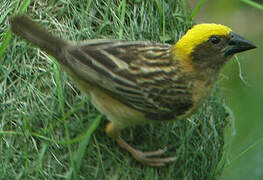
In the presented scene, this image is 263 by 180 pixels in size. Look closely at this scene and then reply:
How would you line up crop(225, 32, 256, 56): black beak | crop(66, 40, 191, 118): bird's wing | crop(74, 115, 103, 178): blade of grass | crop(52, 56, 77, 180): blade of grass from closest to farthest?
crop(74, 115, 103, 178): blade of grass
crop(52, 56, 77, 180): blade of grass
crop(66, 40, 191, 118): bird's wing
crop(225, 32, 256, 56): black beak

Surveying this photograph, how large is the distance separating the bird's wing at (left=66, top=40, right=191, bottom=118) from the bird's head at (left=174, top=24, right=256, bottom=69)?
0.19 metres


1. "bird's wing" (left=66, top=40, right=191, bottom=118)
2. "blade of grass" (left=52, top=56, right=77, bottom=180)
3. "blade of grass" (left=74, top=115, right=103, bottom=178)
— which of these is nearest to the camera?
"blade of grass" (left=74, top=115, right=103, bottom=178)

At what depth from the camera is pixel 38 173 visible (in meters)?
3.09

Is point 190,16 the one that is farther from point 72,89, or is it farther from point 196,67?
point 72,89

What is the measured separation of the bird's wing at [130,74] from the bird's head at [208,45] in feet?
0.61

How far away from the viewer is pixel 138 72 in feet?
10.3

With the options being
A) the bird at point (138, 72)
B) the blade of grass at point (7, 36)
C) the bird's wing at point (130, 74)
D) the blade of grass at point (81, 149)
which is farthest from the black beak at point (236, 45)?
the blade of grass at point (7, 36)

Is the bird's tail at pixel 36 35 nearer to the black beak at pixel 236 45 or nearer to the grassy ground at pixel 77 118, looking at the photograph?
the grassy ground at pixel 77 118

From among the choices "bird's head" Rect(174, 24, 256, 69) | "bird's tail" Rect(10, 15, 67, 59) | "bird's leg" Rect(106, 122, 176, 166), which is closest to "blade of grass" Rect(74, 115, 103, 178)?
"bird's leg" Rect(106, 122, 176, 166)

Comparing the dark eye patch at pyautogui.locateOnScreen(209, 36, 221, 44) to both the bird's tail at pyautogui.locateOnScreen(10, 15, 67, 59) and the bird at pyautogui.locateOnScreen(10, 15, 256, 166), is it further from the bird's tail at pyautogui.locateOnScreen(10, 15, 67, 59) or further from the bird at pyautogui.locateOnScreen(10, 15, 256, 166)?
the bird's tail at pyautogui.locateOnScreen(10, 15, 67, 59)

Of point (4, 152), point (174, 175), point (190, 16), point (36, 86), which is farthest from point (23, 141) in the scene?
point (190, 16)

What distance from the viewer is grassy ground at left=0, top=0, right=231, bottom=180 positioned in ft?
10.3

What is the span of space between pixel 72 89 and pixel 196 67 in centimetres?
73

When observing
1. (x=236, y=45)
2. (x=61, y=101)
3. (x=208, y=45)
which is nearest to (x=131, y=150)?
(x=61, y=101)
